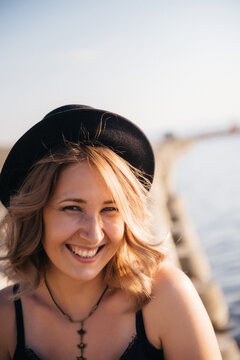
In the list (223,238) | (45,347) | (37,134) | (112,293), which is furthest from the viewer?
(223,238)

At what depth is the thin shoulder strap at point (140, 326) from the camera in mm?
2305

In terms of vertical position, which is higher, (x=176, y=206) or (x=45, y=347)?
(x=45, y=347)

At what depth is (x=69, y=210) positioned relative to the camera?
2.23 metres

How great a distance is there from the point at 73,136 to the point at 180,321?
3.90 feet

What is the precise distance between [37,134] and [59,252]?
2.20 ft

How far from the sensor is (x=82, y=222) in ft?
7.25

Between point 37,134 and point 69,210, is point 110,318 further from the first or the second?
point 37,134

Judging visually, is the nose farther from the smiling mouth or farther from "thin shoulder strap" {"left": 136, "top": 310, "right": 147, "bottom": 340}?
"thin shoulder strap" {"left": 136, "top": 310, "right": 147, "bottom": 340}

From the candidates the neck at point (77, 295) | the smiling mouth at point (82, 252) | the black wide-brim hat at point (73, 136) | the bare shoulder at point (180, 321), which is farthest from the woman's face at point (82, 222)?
the bare shoulder at point (180, 321)

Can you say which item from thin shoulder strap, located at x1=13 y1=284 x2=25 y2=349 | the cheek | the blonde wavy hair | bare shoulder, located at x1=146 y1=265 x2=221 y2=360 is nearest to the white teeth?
the cheek

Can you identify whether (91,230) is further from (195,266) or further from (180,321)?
(195,266)

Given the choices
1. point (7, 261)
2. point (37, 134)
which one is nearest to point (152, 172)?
point (37, 134)

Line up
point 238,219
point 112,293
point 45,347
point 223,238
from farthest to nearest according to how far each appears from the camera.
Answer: point 238,219
point 223,238
point 112,293
point 45,347

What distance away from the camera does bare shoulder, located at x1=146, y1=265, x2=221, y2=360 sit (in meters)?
2.17
